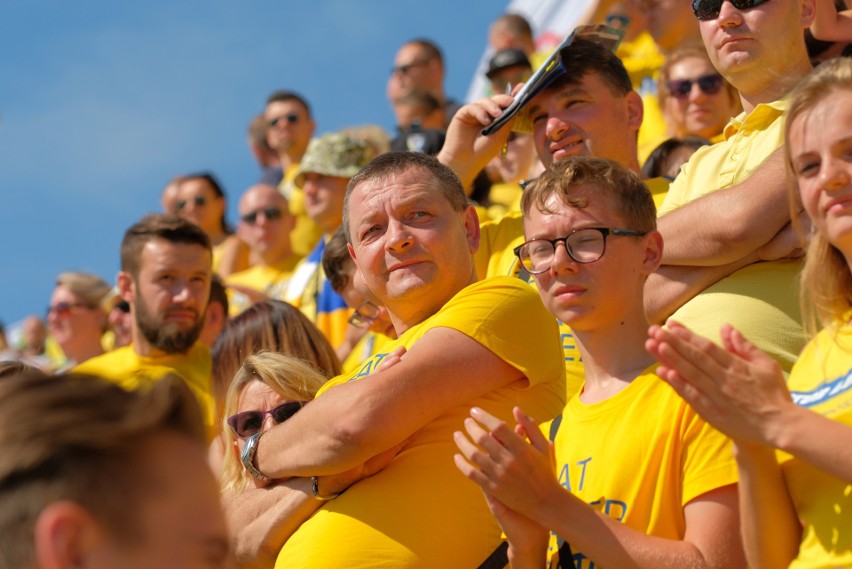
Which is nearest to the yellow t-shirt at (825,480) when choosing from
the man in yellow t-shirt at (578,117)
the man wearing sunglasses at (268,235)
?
the man in yellow t-shirt at (578,117)

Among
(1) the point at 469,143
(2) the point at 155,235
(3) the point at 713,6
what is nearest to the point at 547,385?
(3) the point at 713,6

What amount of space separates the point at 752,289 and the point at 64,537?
244cm

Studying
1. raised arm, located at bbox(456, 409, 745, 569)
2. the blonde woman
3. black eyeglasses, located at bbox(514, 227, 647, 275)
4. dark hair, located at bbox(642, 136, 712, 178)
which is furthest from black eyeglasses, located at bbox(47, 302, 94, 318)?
the blonde woman

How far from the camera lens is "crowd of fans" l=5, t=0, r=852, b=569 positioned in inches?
85.7

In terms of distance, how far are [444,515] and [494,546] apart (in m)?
0.17

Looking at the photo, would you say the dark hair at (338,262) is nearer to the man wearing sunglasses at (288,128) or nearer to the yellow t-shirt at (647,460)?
the yellow t-shirt at (647,460)

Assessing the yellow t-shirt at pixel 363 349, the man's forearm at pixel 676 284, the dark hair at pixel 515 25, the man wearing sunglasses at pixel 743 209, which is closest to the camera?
the man wearing sunglasses at pixel 743 209

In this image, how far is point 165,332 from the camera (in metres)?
6.97

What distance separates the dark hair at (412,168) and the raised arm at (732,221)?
816 mm

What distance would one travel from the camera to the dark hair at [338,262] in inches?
231

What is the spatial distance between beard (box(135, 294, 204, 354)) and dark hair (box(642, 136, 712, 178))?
2.67m

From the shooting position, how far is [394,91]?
10.3m

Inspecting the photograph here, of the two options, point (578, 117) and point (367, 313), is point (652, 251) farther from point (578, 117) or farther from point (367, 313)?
point (367, 313)

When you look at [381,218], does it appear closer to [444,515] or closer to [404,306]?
[404,306]
